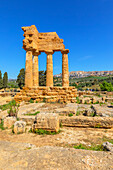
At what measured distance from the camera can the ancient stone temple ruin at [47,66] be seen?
12.0m

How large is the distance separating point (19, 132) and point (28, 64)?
10816 millimetres

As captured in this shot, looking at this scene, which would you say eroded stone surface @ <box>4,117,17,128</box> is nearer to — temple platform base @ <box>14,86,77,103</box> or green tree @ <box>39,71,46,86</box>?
temple platform base @ <box>14,86,77,103</box>

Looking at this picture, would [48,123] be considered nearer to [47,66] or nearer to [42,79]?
[47,66]

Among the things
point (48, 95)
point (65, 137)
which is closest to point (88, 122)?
point (65, 137)

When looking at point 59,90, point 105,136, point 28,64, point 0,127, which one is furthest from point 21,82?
point 105,136

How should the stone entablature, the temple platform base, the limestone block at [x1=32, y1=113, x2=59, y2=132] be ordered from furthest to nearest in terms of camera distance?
the stone entablature
the temple platform base
the limestone block at [x1=32, y1=113, x2=59, y2=132]

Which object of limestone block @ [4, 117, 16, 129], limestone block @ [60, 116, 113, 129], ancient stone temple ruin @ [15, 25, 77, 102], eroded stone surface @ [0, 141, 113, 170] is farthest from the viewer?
ancient stone temple ruin @ [15, 25, 77, 102]

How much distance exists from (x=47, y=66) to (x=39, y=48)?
104 inches

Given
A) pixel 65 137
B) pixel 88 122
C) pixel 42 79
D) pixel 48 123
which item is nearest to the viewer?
pixel 65 137

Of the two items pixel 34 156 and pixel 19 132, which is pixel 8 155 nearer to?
pixel 34 156

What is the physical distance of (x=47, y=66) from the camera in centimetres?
1508

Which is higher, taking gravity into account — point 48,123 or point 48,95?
point 48,95

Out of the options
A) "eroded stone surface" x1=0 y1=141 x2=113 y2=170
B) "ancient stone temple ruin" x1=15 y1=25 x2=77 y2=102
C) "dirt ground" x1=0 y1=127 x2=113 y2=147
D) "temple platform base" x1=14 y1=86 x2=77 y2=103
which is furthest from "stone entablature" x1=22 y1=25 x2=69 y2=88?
"eroded stone surface" x1=0 y1=141 x2=113 y2=170

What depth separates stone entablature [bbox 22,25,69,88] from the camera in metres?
13.8
